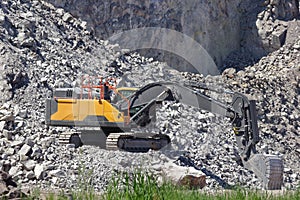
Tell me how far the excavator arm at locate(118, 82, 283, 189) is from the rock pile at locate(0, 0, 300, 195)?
0.59 metres

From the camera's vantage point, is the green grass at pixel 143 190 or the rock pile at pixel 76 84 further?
the rock pile at pixel 76 84

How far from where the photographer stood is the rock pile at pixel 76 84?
13375mm

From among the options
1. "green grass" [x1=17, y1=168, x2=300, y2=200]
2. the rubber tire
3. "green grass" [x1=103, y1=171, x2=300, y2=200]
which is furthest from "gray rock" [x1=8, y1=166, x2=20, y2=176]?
"green grass" [x1=103, y1=171, x2=300, y2=200]

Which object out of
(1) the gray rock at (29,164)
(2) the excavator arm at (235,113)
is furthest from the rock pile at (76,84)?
(2) the excavator arm at (235,113)

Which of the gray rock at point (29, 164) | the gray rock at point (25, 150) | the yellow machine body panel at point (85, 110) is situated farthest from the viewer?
the yellow machine body panel at point (85, 110)

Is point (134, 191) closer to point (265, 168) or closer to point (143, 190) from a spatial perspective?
point (143, 190)

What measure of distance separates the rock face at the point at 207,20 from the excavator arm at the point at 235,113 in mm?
10506

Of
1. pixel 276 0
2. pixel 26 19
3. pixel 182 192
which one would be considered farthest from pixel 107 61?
pixel 182 192

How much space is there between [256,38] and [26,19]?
12926 millimetres

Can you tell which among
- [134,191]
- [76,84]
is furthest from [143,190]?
[76,84]

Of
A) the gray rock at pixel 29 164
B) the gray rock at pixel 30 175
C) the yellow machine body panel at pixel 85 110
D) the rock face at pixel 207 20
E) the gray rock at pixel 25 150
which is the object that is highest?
the rock face at pixel 207 20

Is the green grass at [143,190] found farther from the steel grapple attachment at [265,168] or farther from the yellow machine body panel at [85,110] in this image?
the yellow machine body panel at [85,110]

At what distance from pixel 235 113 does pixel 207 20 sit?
1581 centimetres

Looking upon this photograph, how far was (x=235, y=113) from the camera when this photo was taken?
43.9 ft
